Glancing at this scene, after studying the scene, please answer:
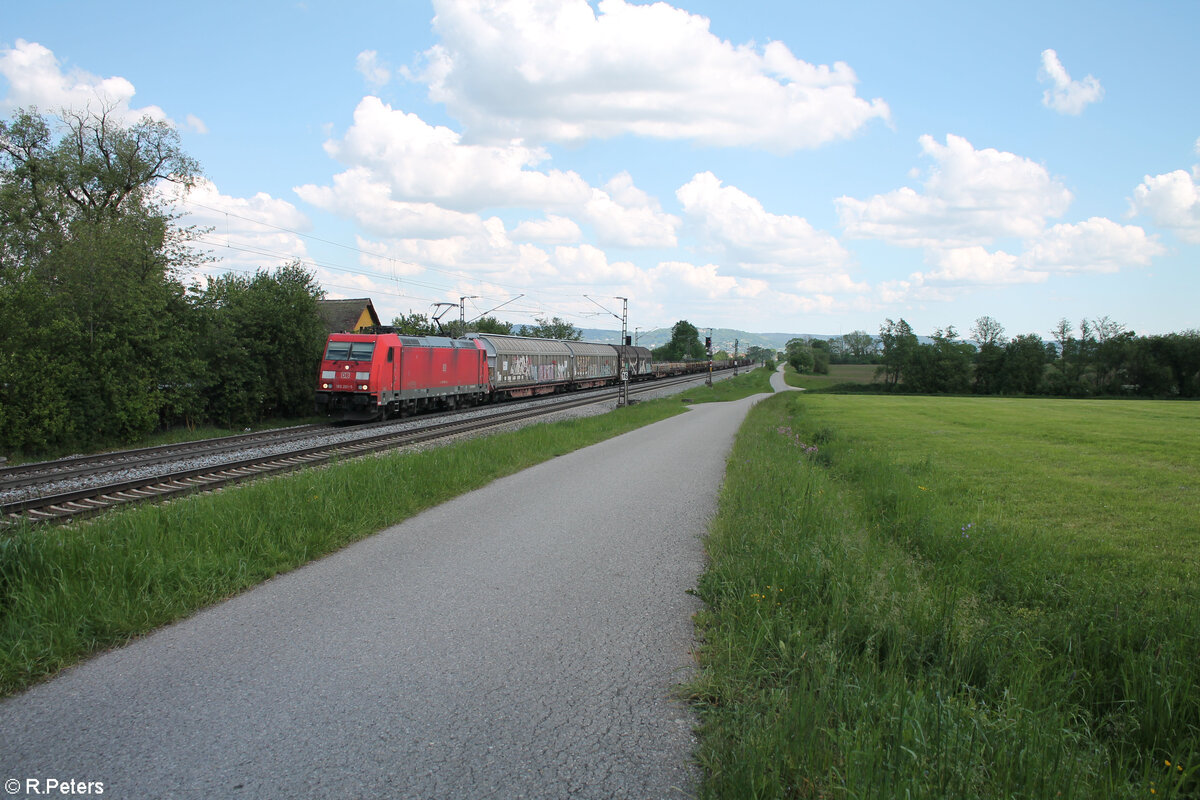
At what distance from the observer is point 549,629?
5.44 m

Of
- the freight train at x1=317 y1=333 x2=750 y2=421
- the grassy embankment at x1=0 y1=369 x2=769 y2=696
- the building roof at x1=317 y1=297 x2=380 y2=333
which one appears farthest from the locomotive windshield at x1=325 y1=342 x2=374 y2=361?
the building roof at x1=317 y1=297 x2=380 y2=333

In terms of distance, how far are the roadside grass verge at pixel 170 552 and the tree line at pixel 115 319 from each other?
11.8 metres

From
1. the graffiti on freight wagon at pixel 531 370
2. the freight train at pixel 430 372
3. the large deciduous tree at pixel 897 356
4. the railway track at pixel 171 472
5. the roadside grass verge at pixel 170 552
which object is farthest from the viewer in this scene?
the large deciduous tree at pixel 897 356

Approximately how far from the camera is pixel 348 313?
59.2 meters

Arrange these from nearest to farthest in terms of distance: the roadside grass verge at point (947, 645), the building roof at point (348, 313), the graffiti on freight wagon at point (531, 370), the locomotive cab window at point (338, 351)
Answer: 1. the roadside grass verge at point (947, 645)
2. the locomotive cab window at point (338, 351)
3. the graffiti on freight wagon at point (531, 370)
4. the building roof at point (348, 313)

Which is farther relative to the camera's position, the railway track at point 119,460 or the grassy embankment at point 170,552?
the railway track at point 119,460

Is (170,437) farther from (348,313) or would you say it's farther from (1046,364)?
(1046,364)

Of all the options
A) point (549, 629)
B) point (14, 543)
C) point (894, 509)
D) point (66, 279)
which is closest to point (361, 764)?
point (549, 629)

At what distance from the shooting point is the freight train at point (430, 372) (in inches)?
964

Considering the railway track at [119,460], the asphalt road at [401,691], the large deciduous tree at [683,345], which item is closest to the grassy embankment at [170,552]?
the asphalt road at [401,691]

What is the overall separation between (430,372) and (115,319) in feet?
36.9

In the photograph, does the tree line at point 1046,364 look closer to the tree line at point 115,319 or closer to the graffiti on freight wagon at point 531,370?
the graffiti on freight wagon at point 531,370

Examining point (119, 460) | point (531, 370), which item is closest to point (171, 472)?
point (119, 460)

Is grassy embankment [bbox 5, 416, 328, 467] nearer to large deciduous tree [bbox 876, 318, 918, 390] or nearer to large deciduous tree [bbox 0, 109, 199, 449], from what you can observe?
large deciduous tree [bbox 0, 109, 199, 449]
